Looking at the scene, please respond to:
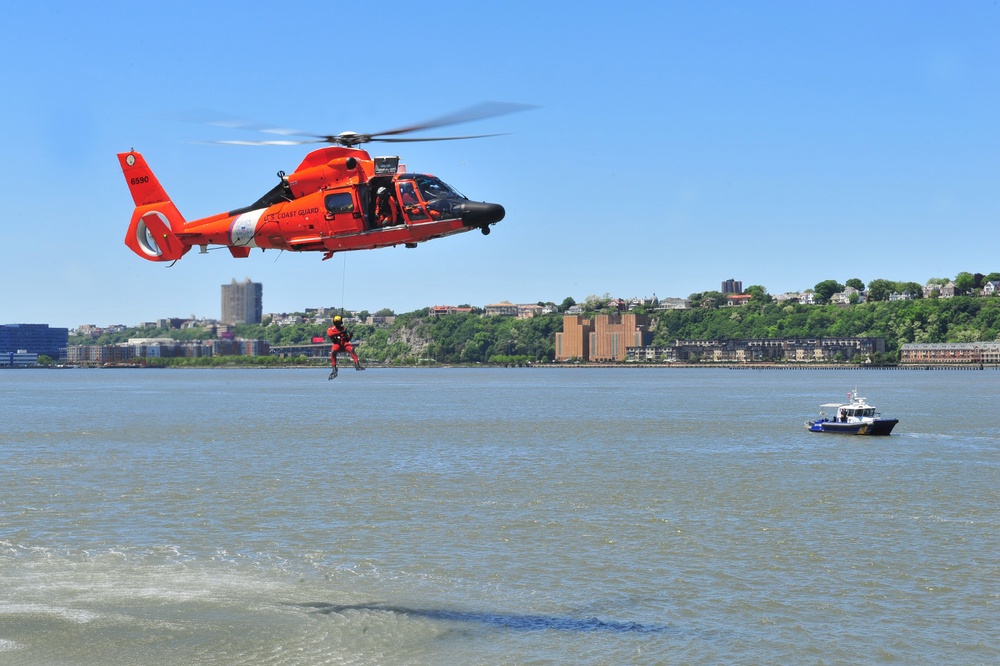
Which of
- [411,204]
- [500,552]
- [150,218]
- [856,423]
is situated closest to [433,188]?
[411,204]

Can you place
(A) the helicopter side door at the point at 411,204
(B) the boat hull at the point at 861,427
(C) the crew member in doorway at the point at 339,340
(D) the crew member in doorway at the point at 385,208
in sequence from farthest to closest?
(B) the boat hull at the point at 861,427 < (C) the crew member in doorway at the point at 339,340 < (A) the helicopter side door at the point at 411,204 < (D) the crew member in doorway at the point at 385,208

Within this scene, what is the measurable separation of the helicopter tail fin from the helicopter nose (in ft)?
21.2

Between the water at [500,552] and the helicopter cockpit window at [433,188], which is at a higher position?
the helicopter cockpit window at [433,188]

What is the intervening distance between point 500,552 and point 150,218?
2439 centimetres

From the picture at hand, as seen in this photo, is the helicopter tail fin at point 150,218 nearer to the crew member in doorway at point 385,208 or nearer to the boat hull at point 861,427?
the crew member in doorway at point 385,208

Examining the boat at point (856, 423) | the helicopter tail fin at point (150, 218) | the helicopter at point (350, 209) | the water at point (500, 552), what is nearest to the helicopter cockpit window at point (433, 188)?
the helicopter at point (350, 209)

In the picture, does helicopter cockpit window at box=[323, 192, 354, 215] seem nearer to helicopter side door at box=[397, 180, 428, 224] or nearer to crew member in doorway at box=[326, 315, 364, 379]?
helicopter side door at box=[397, 180, 428, 224]

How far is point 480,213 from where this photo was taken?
24500mm

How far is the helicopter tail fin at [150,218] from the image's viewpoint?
25.5 meters

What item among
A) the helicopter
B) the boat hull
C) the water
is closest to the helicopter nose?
the helicopter

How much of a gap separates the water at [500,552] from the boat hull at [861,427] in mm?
4726

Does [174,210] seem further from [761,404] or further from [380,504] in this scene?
[761,404]

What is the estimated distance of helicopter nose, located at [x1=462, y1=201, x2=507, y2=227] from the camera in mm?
24500

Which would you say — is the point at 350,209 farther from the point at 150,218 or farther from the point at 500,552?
the point at 500,552
